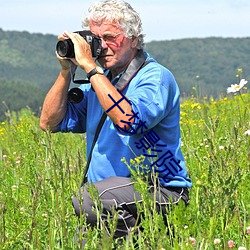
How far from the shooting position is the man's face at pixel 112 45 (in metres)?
3.49

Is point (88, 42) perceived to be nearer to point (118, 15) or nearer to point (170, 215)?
point (118, 15)

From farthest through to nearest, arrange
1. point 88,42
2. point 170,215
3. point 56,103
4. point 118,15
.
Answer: point 56,103
point 118,15
point 88,42
point 170,215

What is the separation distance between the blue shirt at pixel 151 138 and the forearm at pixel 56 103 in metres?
0.30

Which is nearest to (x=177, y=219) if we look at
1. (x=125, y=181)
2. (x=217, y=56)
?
(x=125, y=181)

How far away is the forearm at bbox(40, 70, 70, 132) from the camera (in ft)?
12.5

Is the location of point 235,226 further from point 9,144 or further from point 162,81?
point 9,144

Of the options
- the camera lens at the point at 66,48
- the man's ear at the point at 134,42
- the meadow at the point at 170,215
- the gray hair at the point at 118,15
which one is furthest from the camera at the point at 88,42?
the meadow at the point at 170,215

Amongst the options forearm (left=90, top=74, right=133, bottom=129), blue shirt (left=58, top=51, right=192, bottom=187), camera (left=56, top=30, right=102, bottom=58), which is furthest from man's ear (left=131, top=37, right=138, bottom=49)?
forearm (left=90, top=74, right=133, bottom=129)

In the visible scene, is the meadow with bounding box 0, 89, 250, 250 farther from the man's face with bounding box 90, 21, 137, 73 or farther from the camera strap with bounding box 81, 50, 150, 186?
the man's face with bounding box 90, 21, 137, 73

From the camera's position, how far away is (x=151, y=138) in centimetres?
341

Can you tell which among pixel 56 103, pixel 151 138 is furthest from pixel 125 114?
pixel 56 103

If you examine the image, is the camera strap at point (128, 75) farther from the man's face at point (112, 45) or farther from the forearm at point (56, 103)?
the forearm at point (56, 103)

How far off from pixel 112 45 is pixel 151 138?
1.69 ft

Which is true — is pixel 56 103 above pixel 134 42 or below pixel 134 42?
below
